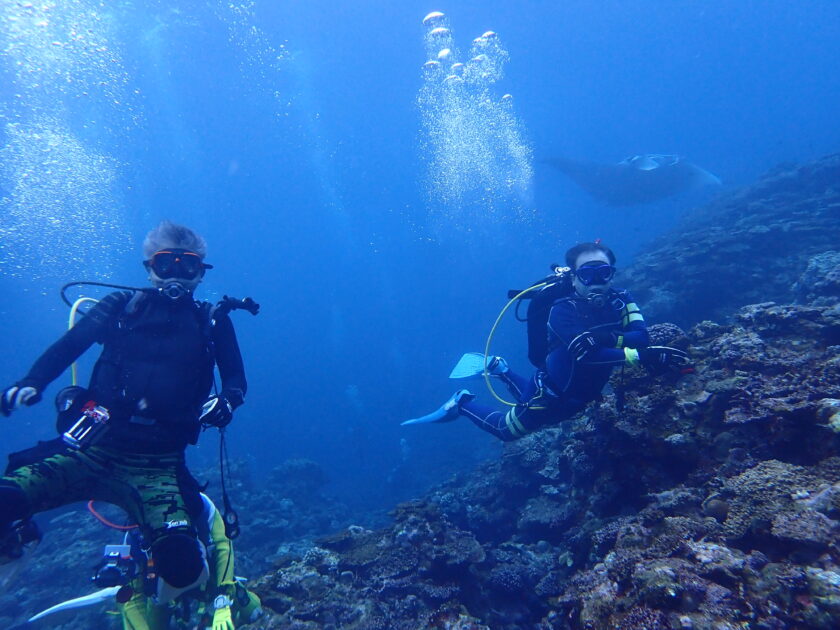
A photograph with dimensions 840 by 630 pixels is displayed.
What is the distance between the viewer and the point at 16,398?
3410 mm

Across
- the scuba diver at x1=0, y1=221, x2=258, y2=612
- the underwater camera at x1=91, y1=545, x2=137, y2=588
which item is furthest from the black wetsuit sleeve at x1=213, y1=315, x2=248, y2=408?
the underwater camera at x1=91, y1=545, x2=137, y2=588

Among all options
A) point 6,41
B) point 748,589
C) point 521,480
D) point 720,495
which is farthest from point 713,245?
point 6,41

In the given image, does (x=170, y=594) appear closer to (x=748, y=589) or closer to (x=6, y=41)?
(x=748, y=589)

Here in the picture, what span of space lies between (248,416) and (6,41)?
140 feet

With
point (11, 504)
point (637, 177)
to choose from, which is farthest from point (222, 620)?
point (637, 177)

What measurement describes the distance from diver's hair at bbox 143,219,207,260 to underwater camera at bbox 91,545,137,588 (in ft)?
10.6

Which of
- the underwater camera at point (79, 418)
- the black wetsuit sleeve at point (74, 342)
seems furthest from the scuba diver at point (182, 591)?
the black wetsuit sleeve at point (74, 342)

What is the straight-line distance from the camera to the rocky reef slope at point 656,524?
262 cm

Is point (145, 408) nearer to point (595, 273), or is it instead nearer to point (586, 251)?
point (595, 273)

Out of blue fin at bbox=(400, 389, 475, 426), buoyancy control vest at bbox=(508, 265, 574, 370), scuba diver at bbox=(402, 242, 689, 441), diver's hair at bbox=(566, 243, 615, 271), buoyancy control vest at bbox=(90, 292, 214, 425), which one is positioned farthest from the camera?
blue fin at bbox=(400, 389, 475, 426)

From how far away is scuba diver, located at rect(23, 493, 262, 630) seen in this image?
3.79 metres

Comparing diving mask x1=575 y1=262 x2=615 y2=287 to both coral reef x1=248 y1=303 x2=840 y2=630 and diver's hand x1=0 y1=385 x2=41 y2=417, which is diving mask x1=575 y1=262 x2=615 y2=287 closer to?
coral reef x1=248 y1=303 x2=840 y2=630

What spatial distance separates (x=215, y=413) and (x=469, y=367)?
21.4 ft

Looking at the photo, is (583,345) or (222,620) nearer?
(222,620)
